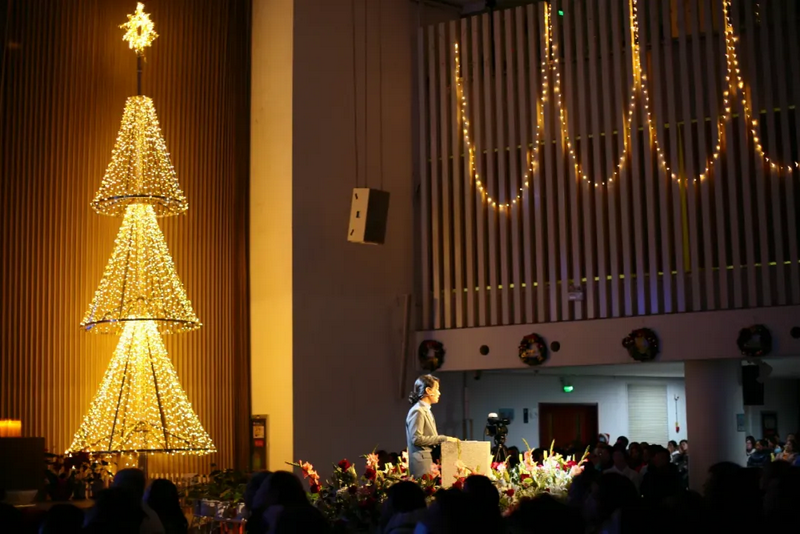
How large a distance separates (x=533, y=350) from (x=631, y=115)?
2958 millimetres

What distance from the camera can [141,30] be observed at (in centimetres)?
1198

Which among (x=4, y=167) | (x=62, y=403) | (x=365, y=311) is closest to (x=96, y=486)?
(x=62, y=403)

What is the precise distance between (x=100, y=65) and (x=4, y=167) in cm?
168

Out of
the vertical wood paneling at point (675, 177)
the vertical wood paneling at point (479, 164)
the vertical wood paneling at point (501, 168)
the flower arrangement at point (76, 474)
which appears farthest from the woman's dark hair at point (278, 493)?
the vertical wood paneling at point (479, 164)

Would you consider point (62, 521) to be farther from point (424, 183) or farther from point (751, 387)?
point (424, 183)

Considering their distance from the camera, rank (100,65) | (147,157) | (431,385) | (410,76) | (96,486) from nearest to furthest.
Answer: (431,385), (96,486), (147,157), (100,65), (410,76)

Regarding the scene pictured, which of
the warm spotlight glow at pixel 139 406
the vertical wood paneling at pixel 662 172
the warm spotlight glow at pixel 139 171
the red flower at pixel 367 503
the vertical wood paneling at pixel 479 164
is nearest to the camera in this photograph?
the red flower at pixel 367 503

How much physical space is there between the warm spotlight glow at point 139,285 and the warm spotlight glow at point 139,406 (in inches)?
9.4

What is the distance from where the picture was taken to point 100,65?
12102 millimetres

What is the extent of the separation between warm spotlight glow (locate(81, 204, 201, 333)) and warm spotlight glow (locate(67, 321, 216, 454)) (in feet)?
0.78

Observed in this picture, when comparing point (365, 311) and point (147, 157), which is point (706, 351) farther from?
point (147, 157)

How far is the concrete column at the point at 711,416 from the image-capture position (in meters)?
11.6

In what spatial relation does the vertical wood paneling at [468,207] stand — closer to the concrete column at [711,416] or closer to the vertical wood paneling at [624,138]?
the vertical wood paneling at [624,138]

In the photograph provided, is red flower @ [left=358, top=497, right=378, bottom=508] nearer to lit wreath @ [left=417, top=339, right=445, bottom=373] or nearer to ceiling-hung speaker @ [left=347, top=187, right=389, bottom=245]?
ceiling-hung speaker @ [left=347, top=187, right=389, bottom=245]
